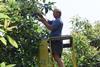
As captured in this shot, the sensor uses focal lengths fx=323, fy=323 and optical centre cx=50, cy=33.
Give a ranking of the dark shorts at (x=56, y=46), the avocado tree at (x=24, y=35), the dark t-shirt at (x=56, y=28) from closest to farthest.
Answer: the avocado tree at (x=24, y=35) < the dark shorts at (x=56, y=46) < the dark t-shirt at (x=56, y=28)

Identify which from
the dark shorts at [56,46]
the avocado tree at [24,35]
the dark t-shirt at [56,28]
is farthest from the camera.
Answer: the dark t-shirt at [56,28]

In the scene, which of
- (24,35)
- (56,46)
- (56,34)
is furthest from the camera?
(56,34)

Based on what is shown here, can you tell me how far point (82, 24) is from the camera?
51.9ft

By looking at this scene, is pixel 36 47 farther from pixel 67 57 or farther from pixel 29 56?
pixel 67 57

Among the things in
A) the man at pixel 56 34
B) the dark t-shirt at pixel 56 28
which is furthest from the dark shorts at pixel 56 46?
the dark t-shirt at pixel 56 28

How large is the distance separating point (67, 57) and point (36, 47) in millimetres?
5803

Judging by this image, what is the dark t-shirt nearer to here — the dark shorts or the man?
the man

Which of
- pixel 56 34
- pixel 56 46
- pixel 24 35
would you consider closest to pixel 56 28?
pixel 56 34

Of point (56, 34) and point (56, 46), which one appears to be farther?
point (56, 34)

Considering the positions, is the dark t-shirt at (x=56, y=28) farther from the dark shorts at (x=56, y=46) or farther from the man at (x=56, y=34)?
the dark shorts at (x=56, y=46)

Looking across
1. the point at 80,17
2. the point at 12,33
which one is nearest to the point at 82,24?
the point at 80,17

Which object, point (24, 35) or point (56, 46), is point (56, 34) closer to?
point (56, 46)

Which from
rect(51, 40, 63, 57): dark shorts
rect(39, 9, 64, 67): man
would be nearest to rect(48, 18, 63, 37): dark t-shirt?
rect(39, 9, 64, 67): man

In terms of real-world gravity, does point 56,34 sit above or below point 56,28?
below
